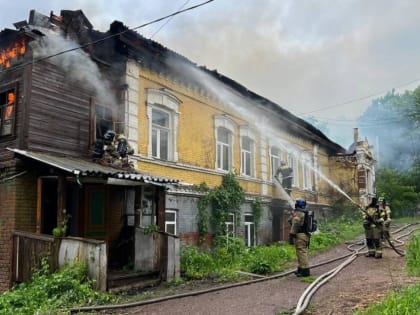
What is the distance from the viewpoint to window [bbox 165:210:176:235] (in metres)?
12.8

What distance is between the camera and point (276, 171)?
776 inches

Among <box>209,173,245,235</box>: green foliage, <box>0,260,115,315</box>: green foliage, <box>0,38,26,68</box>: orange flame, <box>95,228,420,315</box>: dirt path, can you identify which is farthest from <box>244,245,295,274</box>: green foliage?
<box>0,38,26,68</box>: orange flame

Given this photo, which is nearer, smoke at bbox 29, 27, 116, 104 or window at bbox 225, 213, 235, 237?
smoke at bbox 29, 27, 116, 104

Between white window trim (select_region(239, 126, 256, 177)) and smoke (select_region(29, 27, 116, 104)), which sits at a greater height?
smoke (select_region(29, 27, 116, 104))

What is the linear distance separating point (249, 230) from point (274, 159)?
15.0 ft

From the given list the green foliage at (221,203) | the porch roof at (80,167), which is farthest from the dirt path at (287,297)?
the green foliage at (221,203)

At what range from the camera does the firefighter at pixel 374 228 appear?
13508 millimetres

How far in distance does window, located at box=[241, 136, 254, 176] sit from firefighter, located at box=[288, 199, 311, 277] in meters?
6.56

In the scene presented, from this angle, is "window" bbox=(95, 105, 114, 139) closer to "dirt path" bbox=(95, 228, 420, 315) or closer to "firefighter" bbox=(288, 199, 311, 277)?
"dirt path" bbox=(95, 228, 420, 315)

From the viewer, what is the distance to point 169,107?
13.3 meters

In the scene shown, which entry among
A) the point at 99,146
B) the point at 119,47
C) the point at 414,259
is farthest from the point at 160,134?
the point at 414,259

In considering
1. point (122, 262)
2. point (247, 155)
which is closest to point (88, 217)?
point (122, 262)

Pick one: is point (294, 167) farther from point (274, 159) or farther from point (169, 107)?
point (169, 107)

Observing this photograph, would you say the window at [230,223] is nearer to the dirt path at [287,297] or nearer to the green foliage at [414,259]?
the dirt path at [287,297]
